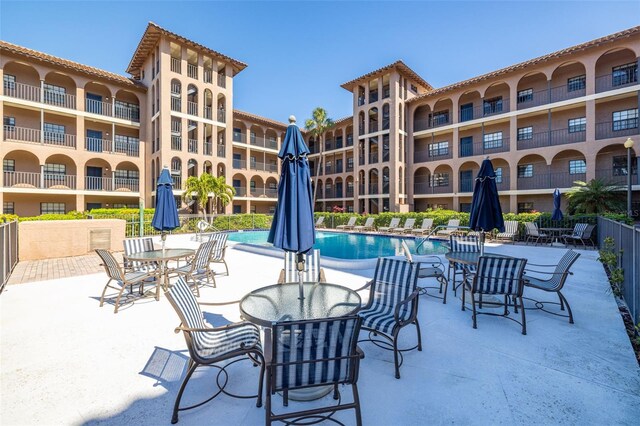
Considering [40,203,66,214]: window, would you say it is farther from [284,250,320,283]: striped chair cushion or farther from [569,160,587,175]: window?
[569,160,587,175]: window

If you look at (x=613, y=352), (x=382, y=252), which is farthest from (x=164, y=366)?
(x=382, y=252)

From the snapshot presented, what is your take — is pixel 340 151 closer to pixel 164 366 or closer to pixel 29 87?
pixel 29 87

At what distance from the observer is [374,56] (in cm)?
2822

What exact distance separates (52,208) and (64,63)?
10.3 meters

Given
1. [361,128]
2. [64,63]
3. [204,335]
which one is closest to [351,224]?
[361,128]

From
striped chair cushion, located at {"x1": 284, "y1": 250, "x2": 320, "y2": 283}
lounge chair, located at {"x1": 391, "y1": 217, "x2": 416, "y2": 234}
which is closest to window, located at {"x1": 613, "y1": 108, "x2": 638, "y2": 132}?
lounge chair, located at {"x1": 391, "y1": 217, "x2": 416, "y2": 234}

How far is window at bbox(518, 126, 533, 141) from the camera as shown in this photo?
22.2 m

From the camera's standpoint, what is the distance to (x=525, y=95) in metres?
22.5

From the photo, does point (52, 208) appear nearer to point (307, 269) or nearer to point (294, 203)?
point (307, 269)

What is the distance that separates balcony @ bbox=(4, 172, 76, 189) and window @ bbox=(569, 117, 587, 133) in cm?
3580

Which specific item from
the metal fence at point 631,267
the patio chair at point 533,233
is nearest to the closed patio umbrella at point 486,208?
the metal fence at point 631,267

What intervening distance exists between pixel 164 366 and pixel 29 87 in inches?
1030

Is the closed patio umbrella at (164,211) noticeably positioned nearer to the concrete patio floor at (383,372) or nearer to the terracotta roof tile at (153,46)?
the concrete patio floor at (383,372)

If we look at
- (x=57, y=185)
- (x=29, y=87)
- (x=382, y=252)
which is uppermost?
(x=29, y=87)
